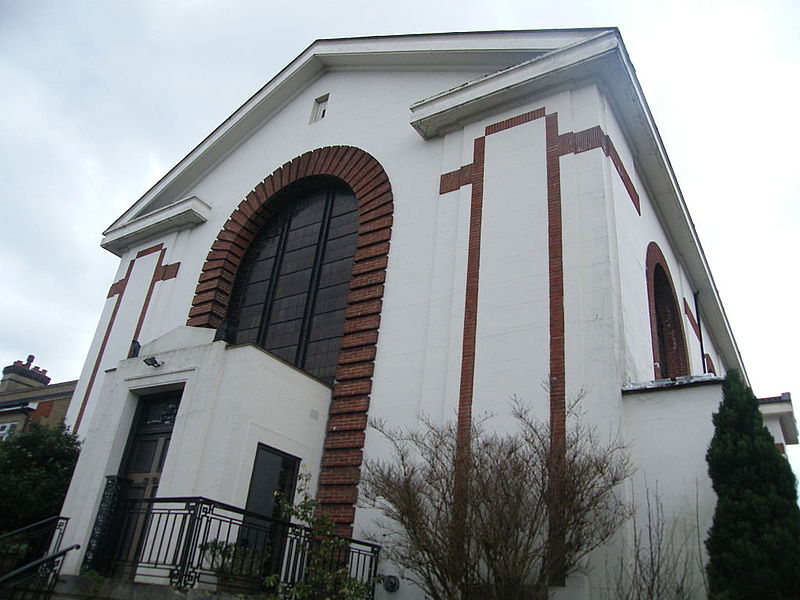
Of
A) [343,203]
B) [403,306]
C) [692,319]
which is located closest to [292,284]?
[343,203]

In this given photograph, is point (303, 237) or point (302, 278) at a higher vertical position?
point (303, 237)

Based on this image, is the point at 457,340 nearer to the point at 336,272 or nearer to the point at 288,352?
the point at 336,272

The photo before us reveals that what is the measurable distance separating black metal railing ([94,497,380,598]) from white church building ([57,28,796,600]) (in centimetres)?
8

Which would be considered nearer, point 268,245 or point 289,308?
point 289,308

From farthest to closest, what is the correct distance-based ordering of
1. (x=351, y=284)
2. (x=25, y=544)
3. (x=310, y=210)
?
(x=310, y=210) < (x=351, y=284) < (x=25, y=544)

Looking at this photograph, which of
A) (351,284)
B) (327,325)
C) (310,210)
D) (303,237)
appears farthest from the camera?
(310,210)

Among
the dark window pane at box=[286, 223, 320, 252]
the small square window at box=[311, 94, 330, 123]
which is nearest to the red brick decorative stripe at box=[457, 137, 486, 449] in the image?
the dark window pane at box=[286, 223, 320, 252]

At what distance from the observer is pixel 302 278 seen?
53.2ft

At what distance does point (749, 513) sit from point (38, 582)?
34.0 ft

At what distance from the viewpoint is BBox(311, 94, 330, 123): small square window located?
18.9 metres

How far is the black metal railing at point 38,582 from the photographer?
9.99m

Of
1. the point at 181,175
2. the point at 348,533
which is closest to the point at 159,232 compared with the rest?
the point at 181,175

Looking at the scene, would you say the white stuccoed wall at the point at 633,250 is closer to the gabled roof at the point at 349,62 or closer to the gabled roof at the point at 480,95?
the gabled roof at the point at 480,95

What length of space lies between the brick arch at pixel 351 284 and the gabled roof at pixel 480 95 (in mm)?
1779
